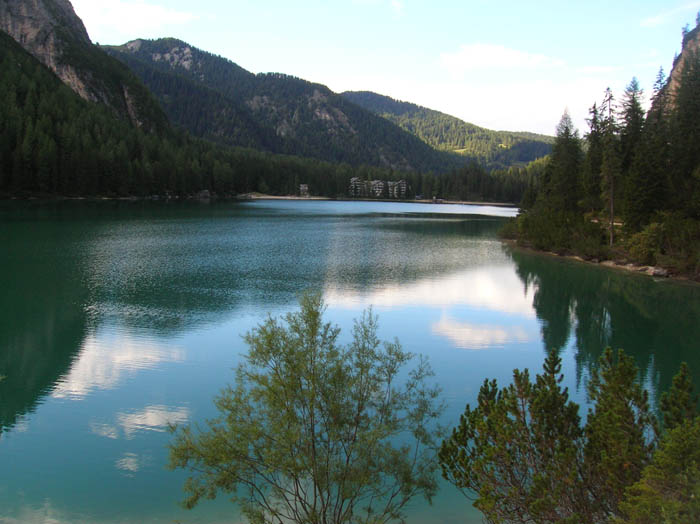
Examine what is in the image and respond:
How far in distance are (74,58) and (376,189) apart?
9923 centimetres

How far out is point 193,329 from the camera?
2033 centimetres

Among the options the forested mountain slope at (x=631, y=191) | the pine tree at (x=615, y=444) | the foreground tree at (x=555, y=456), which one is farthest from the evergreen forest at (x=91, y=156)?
the pine tree at (x=615, y=444)

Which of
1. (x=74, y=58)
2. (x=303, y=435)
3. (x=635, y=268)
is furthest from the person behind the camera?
(x=74, y=58)

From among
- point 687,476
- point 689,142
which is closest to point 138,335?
point 687,476

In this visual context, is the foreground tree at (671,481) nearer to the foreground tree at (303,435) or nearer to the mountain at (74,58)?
the foreground tree at (303,435)

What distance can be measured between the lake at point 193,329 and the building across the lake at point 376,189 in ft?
458

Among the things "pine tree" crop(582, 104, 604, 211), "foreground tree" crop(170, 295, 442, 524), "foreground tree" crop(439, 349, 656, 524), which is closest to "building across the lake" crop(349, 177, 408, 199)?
"pine tree" crop(582, 104, 604, 211)

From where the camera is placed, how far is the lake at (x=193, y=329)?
33.1ft

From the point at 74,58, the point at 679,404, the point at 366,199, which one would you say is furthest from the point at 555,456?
the point at 366,199

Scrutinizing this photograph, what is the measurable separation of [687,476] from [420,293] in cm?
2375

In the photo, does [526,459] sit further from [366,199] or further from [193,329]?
[366,199]

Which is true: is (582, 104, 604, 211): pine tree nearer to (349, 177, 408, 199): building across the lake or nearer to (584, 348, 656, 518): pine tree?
(584, 348, 656, 518): pine tree

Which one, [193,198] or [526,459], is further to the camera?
[193,198]

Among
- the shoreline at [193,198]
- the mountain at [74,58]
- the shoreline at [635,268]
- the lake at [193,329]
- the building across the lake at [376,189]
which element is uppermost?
the mountain at [74,58]
